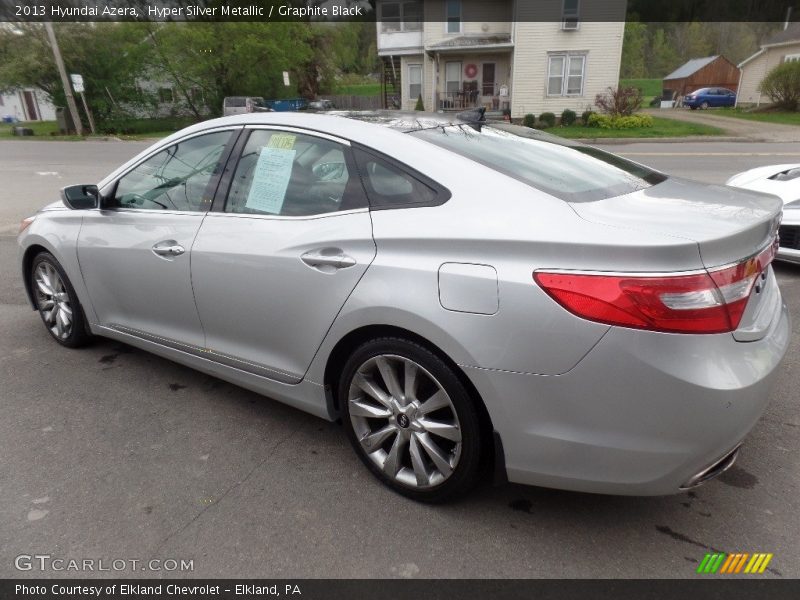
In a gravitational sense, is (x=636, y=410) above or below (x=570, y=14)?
below

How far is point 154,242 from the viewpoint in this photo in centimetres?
316

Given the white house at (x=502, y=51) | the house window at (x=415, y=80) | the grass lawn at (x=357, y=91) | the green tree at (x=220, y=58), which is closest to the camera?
the white house at (x=502, y=51)

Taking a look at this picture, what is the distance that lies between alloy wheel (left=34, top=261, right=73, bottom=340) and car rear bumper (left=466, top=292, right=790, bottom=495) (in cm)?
320

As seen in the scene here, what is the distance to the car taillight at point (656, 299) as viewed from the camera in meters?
1.81

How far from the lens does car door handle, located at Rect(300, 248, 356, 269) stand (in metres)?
2.39

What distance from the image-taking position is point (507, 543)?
2248 mm

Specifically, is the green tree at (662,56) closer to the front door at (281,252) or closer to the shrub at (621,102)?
the shrub at (621,102)

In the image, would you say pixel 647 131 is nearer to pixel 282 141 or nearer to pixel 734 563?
pixel 282 141

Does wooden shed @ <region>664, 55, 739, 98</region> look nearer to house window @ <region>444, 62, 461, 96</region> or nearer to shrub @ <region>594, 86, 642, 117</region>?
shrub @ <region>594, 86, 642, 117</region>

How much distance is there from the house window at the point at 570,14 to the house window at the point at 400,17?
6902mm

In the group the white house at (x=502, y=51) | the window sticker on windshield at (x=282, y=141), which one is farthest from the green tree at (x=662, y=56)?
the window sticker on windshield at (x=282, y=141)

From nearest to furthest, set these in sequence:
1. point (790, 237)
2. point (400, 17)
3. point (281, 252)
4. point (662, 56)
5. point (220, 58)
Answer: point (281, 252), point (790, 237), point (400, 17), point (220, 58), point (662, 56)

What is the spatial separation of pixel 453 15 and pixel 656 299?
28224 millimetres

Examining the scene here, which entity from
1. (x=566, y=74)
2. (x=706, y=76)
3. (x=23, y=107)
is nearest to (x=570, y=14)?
(x=566, y=74)
